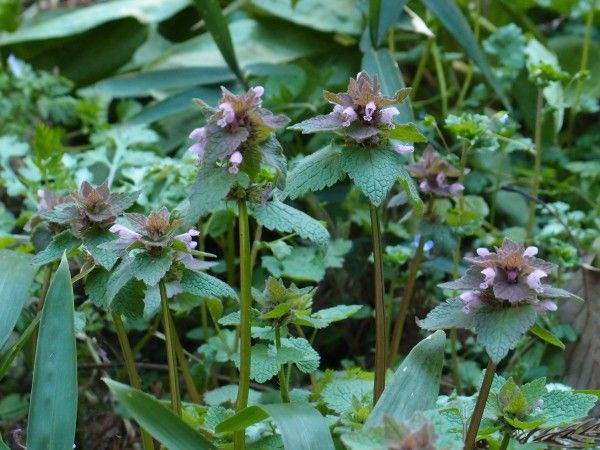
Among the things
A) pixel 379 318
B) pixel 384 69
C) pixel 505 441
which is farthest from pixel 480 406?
pixel 384 69

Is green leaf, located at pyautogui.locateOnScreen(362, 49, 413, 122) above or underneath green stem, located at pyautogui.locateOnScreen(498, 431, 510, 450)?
above

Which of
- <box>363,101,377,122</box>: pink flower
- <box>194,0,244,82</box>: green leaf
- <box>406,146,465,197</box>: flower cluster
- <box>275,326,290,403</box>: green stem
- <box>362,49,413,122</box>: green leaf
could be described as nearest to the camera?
<box>363,101,377,122</box>: pink flower

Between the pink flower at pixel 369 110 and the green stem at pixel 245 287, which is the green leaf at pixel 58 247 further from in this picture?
the pink flower at pixel 369 110

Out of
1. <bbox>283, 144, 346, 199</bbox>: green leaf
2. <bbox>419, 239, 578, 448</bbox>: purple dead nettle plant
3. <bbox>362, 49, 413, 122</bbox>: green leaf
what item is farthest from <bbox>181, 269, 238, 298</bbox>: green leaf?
<bbox>362, 49, 413, 122</bbox>: green leaf

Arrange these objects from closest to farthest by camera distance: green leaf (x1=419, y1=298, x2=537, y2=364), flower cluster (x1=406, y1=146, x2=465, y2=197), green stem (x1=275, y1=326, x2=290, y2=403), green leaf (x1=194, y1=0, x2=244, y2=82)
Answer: green leaf (x1=419, y1=298, x2=537, y2=364), green stem (x1=275, y1=326, x2=290, y2=403), flower cluster (x1=406, y1=146, x2=465, y2=197), green leaf (x1=194, y1=0, x2=244, y2=82)

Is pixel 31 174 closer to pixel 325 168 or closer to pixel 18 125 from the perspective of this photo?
pixel 18 125

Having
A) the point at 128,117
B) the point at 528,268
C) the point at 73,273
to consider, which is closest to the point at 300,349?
the point at 528,268

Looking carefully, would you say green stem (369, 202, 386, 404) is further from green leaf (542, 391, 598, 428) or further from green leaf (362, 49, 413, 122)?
green leaf (362, 49, 413, 122)

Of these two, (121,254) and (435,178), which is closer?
(121,254)
